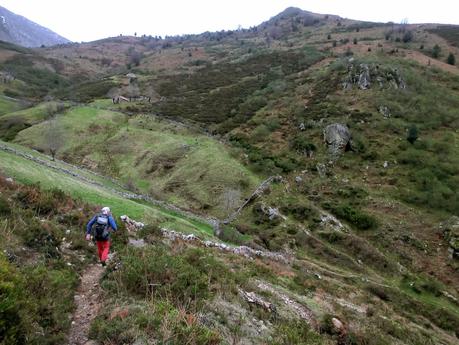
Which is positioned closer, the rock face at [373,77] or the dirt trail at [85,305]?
the dirt trail at [85,305]

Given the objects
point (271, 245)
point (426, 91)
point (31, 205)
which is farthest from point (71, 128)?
point (426, 91)

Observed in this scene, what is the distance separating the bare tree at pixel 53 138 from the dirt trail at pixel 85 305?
3993cm

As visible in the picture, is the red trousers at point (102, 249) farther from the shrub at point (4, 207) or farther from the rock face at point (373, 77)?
the rock face at point (373, 77)

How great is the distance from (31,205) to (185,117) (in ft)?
166

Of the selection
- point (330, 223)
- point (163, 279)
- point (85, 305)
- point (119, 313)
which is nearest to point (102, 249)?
point (85, 305)

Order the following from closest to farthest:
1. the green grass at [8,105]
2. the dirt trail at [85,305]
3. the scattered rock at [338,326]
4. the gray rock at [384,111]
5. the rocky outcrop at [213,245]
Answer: the dirt trail at [85,305], the scattered rock at [338,326], the rocky outcrop at [213,245], the gray rock at [384,111], the green grass at [8,105]

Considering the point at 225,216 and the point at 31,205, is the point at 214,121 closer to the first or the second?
the point at 225,216

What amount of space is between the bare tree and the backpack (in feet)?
129

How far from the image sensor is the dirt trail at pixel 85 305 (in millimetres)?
8406

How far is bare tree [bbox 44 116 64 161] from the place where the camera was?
49.3 m

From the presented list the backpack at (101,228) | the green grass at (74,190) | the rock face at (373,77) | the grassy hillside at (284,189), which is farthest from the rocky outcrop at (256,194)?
the rock face at (373,77)

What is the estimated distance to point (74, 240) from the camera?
1400 centimetres

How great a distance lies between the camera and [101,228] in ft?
40.8

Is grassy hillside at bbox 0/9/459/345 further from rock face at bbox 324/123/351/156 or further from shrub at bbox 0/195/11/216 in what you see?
shrub at bbox 0/195/11/216
